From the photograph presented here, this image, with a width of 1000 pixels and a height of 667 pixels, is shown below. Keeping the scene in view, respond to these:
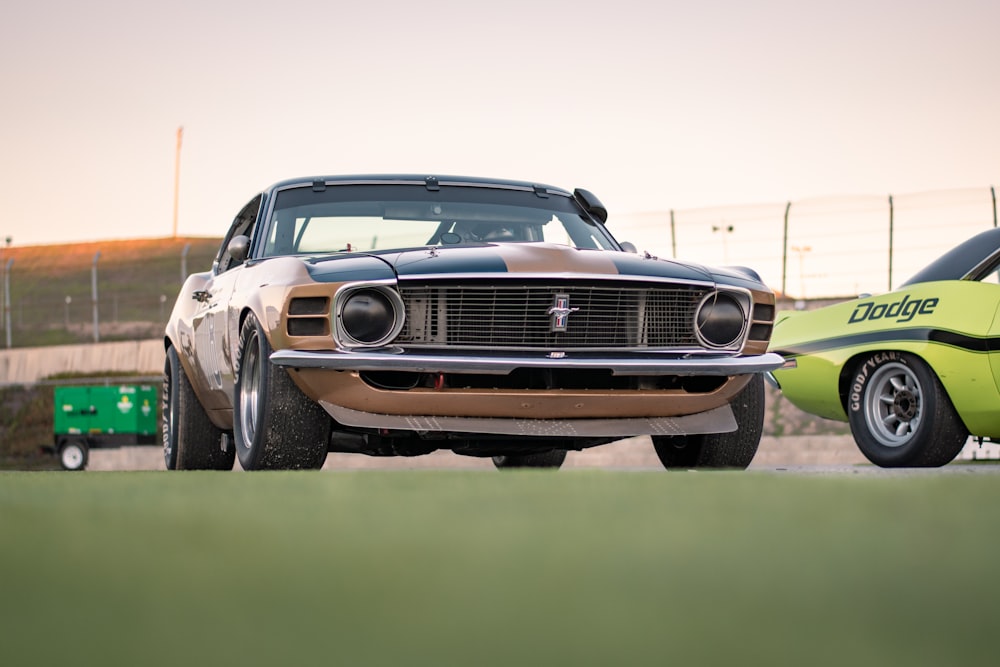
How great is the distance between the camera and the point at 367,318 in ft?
17.9

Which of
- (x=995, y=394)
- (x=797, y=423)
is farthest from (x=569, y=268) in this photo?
(x=797, y=423)

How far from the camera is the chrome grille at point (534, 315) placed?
557 centimetres

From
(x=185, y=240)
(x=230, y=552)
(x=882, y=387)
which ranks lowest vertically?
(x=185, y=240)

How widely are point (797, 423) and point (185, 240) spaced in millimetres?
62241

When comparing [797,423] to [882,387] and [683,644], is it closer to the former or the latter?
[882,387]

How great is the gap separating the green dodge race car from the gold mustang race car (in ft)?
4.61

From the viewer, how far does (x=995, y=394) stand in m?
7.16

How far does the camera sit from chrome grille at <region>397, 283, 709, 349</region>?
18.3 feet

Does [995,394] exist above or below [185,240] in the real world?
above

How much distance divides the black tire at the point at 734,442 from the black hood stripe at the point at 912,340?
1.44 m

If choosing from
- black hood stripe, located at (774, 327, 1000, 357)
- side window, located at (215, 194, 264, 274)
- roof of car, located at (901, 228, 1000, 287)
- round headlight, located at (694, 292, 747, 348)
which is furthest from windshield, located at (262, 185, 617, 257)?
roof of car, located at (901, 228, 1000, 287)

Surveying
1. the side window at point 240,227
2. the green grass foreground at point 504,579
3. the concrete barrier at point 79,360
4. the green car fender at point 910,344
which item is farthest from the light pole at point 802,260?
the concrete barrier at point 79,360

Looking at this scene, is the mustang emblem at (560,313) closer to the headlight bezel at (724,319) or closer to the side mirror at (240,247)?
the headlight bezel at (724,319)

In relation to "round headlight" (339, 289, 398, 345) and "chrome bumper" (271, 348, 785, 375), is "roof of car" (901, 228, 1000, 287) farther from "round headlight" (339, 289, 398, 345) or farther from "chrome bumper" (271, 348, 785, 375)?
"round headlight" (339, 289, 398, 345)
